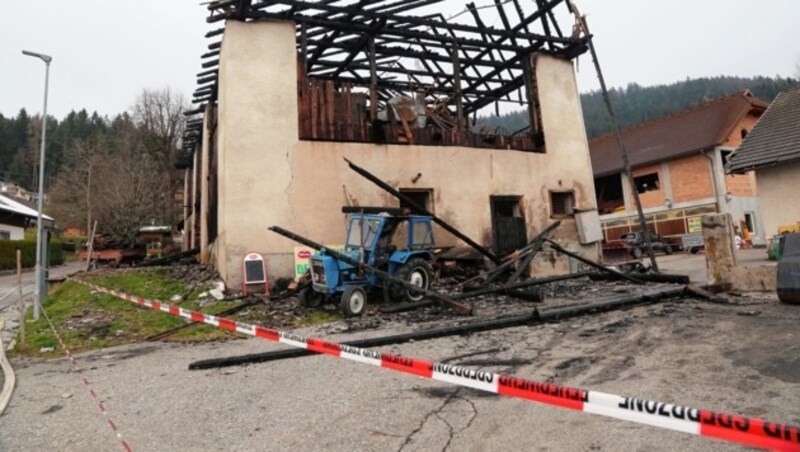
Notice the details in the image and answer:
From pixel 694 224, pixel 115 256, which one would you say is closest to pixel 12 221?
pixel 115 256

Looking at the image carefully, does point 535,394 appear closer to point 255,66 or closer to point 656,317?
point 656,317

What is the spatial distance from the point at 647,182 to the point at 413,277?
2739 cm

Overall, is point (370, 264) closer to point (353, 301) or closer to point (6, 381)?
point (353, 301)

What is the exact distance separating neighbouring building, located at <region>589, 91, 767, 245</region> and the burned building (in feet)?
44.3

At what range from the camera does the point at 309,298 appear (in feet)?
32.0

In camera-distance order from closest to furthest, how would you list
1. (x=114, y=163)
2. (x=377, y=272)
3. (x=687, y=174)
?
(x=377, y=272)
(x=687, y=174)
(x=114, y=163)

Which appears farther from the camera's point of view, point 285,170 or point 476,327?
point 285,170

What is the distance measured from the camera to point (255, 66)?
11961 mm

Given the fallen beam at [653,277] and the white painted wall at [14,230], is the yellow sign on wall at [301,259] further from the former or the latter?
the white painted wall at [14,230]

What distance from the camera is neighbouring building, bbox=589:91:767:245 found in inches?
1013

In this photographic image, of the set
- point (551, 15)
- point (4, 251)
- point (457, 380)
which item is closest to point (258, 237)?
point (457, 380)

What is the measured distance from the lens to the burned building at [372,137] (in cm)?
1165

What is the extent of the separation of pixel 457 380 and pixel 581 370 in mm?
2580

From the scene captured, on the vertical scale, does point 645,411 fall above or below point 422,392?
above
